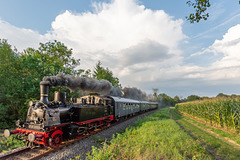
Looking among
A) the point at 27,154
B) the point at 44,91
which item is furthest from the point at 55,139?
the point at 44,91

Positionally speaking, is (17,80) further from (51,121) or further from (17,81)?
(51,121)

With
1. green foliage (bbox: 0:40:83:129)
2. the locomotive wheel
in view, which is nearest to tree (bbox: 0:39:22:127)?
green foliage (bbox: 0:40:83:129)

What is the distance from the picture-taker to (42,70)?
597 inches

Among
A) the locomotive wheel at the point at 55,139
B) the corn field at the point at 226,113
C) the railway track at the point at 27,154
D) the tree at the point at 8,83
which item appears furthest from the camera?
the tree at the point at 8,83

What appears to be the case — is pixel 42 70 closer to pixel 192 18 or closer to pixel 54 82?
pixel 54 82

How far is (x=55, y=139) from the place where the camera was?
23.8ft

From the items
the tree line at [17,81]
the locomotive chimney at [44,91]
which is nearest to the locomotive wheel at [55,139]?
the locomotive chimney at [44,91]

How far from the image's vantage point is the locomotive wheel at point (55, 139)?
6.82m

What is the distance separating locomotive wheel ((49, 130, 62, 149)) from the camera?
22.4 ft

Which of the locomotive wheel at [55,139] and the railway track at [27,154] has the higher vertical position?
the locomotive wheel at [55,139]

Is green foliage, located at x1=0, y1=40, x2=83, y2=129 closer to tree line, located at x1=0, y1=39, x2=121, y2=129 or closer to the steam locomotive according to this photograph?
tree line, located at x1=0, y1=39, x2=121, y2=129

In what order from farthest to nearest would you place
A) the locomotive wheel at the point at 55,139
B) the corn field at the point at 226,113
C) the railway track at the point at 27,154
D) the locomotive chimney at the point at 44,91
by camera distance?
the corn field at the point at 226,113, the locomotive chimney at the point at 44,91, the locomotive wheel at the point at 55,139, the railway track at the point at 27,154

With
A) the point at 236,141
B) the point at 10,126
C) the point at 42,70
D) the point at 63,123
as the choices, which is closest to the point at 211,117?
the point at 236,141

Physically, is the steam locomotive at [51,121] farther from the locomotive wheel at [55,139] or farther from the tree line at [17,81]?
the tree line at [17,81]
